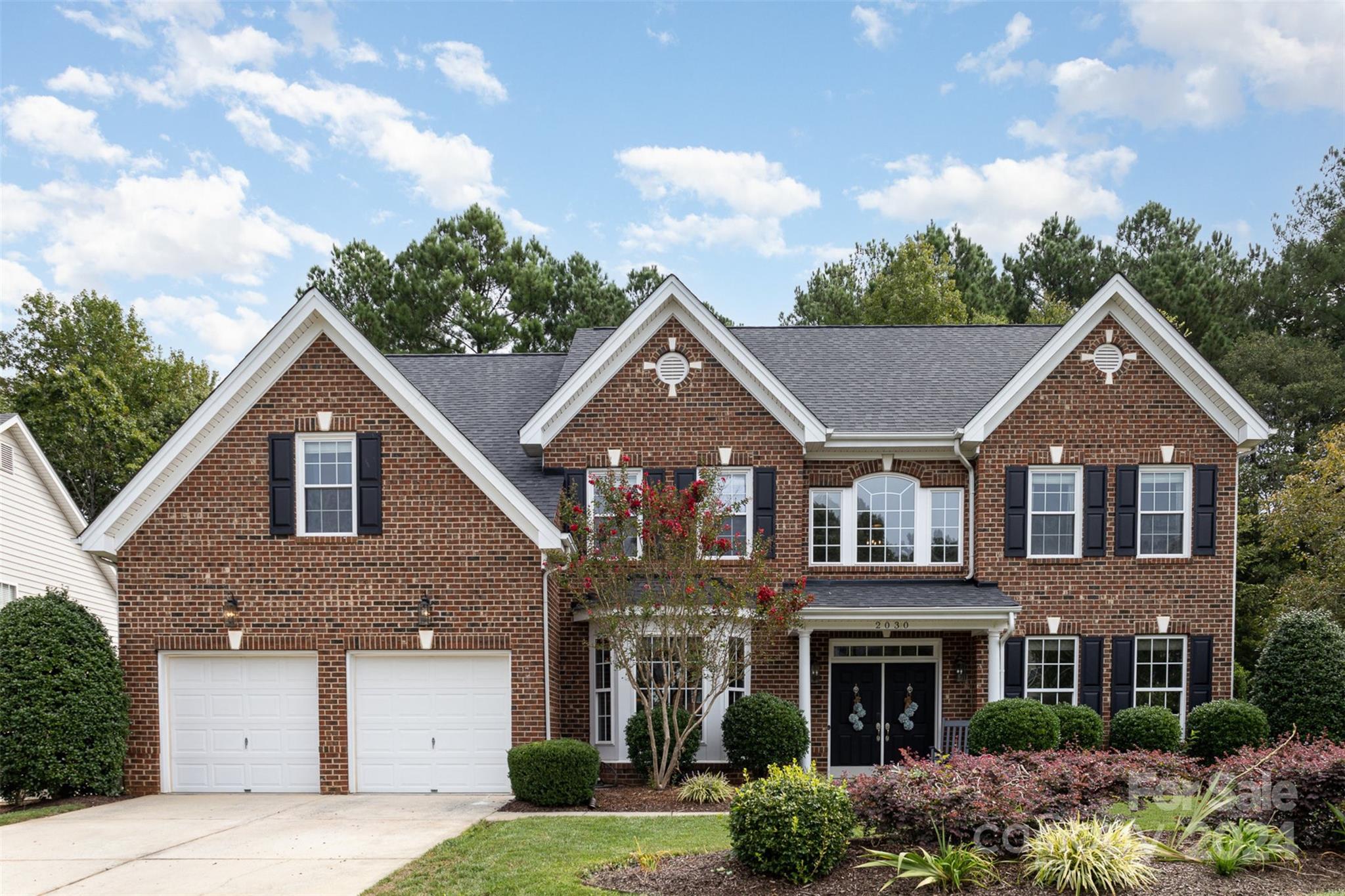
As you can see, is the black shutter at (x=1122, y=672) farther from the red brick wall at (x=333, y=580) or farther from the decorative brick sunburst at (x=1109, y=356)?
the red brick wall at (x=333, y=580)

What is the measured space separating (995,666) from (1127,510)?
3643 millimetres

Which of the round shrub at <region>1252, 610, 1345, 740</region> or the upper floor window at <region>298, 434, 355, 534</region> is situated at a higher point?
the upper floor window at <region>298, 434, 355, 534</region>

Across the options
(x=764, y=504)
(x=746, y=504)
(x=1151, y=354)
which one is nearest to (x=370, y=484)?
(x=746, y=504)

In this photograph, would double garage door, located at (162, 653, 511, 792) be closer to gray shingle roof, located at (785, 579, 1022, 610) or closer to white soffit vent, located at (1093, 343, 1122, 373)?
gray shingle roof, located at (785, 579, 1022, 610)

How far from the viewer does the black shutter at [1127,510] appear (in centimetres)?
1694

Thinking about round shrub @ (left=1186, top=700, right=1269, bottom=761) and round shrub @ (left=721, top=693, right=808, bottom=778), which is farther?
round shrub @ (left=1186, top=700, right=1269, bottom=761)

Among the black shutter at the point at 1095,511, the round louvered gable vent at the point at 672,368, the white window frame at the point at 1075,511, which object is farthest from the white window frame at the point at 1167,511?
the round louvered gable vent at the point at 672,368

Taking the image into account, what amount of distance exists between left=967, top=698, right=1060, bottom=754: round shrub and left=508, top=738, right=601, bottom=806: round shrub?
6.00 meters

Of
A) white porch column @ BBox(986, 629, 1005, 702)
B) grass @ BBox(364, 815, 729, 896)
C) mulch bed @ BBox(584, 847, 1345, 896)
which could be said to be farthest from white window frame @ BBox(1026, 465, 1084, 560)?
mulch bed @ BBox(584, 847, 1345, 896)

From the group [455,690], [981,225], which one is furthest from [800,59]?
[981,225]

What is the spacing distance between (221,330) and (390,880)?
33140mm

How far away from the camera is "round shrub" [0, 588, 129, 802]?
43.8ft

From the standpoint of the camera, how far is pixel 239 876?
9336 mm

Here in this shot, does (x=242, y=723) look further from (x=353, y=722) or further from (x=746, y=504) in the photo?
(x=746, y=504)
